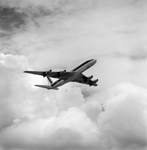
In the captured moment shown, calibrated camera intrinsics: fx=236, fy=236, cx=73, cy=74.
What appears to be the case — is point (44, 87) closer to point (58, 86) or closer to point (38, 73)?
point (58, 86)

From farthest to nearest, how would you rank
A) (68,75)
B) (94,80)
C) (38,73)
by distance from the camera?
(94,80) → (68,75) → (38,73)

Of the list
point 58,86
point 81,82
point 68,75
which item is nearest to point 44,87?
point 58,86

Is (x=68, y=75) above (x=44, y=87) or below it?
below

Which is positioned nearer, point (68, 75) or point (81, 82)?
point (68, 75)

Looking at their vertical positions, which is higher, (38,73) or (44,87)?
(44,87)

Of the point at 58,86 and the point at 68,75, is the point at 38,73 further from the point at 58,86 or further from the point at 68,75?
the point at 58,86

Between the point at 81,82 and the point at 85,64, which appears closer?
the point at 85,64

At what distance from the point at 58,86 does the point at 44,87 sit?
293 inches

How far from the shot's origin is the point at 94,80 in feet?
320

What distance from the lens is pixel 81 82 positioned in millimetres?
97562

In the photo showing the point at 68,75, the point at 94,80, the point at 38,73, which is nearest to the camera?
the point at 38,73

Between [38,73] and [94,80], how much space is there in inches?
1118

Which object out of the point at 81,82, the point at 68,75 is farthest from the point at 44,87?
the point at 68,75

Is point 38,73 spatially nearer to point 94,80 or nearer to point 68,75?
point 68,75
